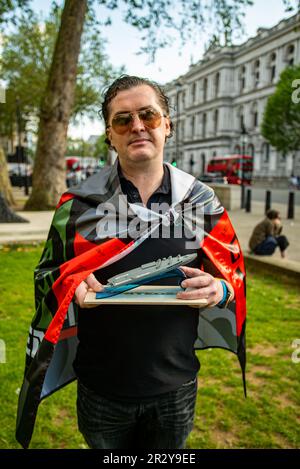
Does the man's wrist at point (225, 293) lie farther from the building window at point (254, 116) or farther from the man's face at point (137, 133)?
the building window at point (254, 116)

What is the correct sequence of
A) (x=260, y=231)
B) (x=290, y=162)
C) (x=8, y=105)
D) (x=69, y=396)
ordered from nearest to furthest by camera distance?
1. (x=69, y=396)
2. (x=260, y=231)
3. (x=8, y=105)
4. (x=290, y=162)

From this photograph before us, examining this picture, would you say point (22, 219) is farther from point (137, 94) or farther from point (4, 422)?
point (137, 94)

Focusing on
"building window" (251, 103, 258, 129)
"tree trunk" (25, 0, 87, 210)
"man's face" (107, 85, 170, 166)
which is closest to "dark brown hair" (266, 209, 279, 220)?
"man's face" (107, 85, 170, 166)

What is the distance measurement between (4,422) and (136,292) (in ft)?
7.76

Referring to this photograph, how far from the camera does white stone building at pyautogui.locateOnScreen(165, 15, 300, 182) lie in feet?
201

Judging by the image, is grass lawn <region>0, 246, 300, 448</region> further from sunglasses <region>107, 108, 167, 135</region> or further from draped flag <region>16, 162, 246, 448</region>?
sunglasses <region>107, 108, 167, 135</region>

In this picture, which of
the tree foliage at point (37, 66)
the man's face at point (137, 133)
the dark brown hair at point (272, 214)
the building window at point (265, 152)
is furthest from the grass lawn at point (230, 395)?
the building window at point (265, 152)

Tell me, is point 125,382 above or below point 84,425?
above

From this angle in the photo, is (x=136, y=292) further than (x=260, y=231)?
No

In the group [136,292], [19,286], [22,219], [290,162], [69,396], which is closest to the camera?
[136,292]

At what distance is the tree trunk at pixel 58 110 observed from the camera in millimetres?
13633

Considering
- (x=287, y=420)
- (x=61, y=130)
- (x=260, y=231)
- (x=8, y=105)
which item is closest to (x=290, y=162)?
(x=8, y=105)

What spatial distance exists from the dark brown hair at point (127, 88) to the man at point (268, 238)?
22.9ft

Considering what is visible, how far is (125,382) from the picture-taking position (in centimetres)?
192
